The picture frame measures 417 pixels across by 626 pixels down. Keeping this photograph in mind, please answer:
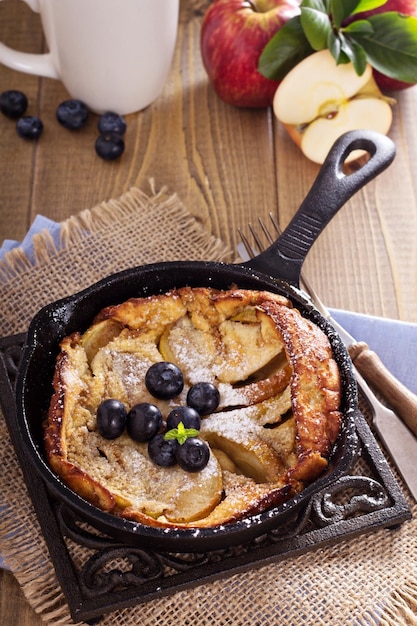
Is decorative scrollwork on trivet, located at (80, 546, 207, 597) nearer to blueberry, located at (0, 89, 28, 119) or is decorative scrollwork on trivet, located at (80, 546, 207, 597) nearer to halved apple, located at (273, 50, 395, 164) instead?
halved apple, located at (273, 50, 395, 164)

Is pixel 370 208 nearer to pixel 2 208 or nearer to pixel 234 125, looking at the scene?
pixel 234 125

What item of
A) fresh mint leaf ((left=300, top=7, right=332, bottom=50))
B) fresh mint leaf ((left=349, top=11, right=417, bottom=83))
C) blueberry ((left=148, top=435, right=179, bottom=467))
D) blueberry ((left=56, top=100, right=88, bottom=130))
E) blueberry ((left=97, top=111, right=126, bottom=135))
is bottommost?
blueberry ((left=148, top=435, right=179, bottom=467))

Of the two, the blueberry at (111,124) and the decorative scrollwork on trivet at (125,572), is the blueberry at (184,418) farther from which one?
the blueberry at (111,124)

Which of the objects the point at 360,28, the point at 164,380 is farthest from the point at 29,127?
the point at 164,380

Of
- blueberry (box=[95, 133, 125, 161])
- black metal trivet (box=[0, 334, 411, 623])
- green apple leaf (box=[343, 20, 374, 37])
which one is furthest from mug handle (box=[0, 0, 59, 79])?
black metal trivet (box=[0, 334, 411, 623])

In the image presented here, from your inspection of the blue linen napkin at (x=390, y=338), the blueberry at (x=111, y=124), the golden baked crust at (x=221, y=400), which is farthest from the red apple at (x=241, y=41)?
the golden baked crust at (x=221, y=400)

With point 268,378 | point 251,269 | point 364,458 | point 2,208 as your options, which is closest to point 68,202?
point 2,208

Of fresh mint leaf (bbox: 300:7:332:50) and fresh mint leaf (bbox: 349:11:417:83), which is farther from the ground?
fresh mint leaf (bbox: 300:7:332:50)

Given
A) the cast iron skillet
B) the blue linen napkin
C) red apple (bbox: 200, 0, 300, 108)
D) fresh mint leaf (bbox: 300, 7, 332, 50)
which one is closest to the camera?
the cast iron skillet
